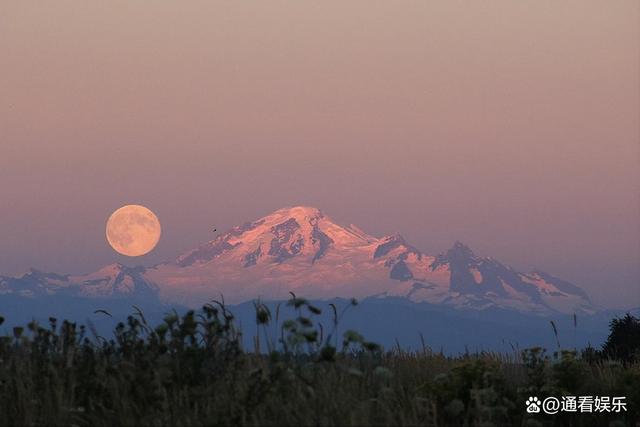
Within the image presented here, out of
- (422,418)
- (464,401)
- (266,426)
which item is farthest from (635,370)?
(266,426)

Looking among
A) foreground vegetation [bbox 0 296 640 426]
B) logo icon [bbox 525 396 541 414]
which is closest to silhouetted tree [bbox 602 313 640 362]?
foreground vegetation [bbox 0 296 640 426]

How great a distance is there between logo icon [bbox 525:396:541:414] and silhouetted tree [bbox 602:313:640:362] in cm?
953

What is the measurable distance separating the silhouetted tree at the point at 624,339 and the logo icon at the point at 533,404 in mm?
9535

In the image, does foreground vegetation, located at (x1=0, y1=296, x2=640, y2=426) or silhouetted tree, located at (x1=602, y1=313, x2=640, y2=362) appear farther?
silhouetted tree, located at (x1=602, y1=313, x2=640, y2=362)

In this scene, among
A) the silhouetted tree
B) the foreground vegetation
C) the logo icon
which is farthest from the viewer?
the silhouetted tree

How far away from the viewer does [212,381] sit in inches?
384

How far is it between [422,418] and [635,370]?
4.35 meters

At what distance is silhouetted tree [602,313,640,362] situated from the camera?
20812 mm

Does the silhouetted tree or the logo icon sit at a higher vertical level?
the silhouetted tree

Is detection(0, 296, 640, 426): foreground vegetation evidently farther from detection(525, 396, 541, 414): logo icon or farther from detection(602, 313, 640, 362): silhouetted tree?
detection(602, 313, 640, 362): silhouetted tree

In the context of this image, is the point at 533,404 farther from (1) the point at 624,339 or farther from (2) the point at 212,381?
(1) the point at 624,339

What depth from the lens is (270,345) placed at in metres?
10.1

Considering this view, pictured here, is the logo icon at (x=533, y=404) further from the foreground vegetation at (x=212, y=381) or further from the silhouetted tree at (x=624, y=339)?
the silhouetted tree at (x=624, y=339)

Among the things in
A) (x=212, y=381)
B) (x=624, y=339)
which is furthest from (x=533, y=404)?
(x=624, y=339)
